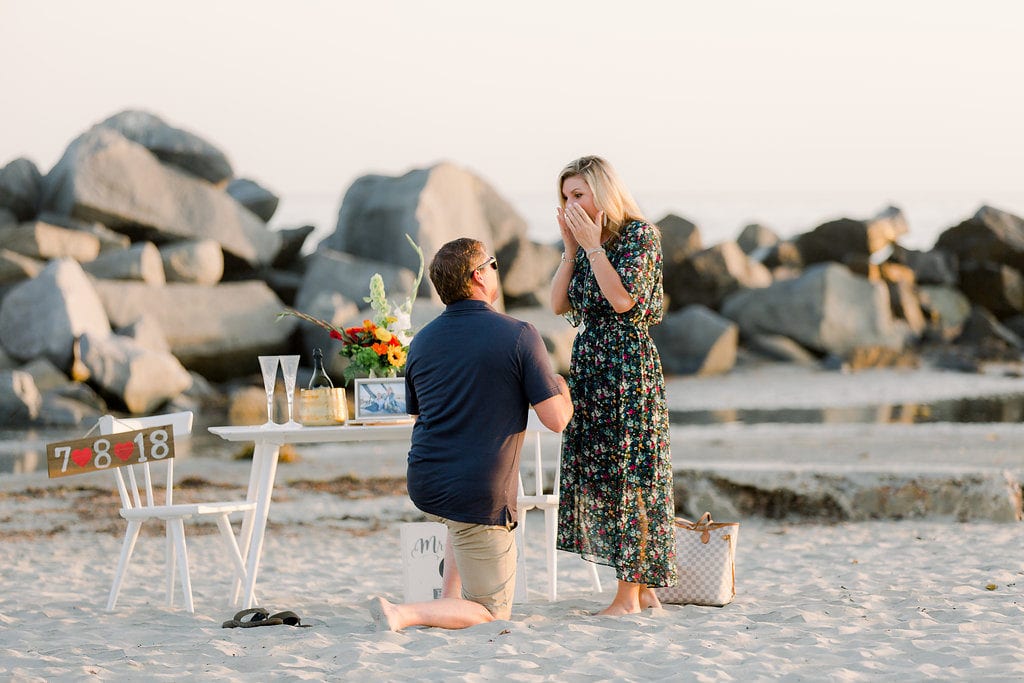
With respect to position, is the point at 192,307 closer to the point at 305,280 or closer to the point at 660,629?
the point at 305,280

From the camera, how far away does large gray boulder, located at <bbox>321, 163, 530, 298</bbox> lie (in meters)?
20.4

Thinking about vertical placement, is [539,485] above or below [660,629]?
above

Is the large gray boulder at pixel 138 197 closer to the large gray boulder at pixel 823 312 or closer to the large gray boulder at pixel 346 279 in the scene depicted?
the large gray boulder at pixel 346 279

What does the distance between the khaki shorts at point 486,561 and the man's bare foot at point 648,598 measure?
24.6 inches

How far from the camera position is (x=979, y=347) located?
2500 cm

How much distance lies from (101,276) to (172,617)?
14.0 meters

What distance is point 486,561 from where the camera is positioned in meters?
4.83

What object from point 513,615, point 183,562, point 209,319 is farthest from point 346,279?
point 513,615

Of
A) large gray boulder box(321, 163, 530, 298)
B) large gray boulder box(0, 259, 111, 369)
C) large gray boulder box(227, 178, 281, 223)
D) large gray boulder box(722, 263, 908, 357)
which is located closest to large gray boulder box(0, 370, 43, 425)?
large gray boulder box(0, 259, 111, 369)

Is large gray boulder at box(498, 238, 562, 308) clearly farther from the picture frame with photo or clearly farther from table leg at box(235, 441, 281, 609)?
table leg at box(235, 441, 281, 609)

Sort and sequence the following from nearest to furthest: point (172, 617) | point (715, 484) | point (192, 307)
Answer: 1. point (172, 617)
2. point (715, 484)
3. point (192, 307)

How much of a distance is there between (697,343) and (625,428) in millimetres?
17309

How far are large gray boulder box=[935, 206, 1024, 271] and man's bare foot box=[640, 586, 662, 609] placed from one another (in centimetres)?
2509

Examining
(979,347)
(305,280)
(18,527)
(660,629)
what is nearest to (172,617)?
(660,629)
